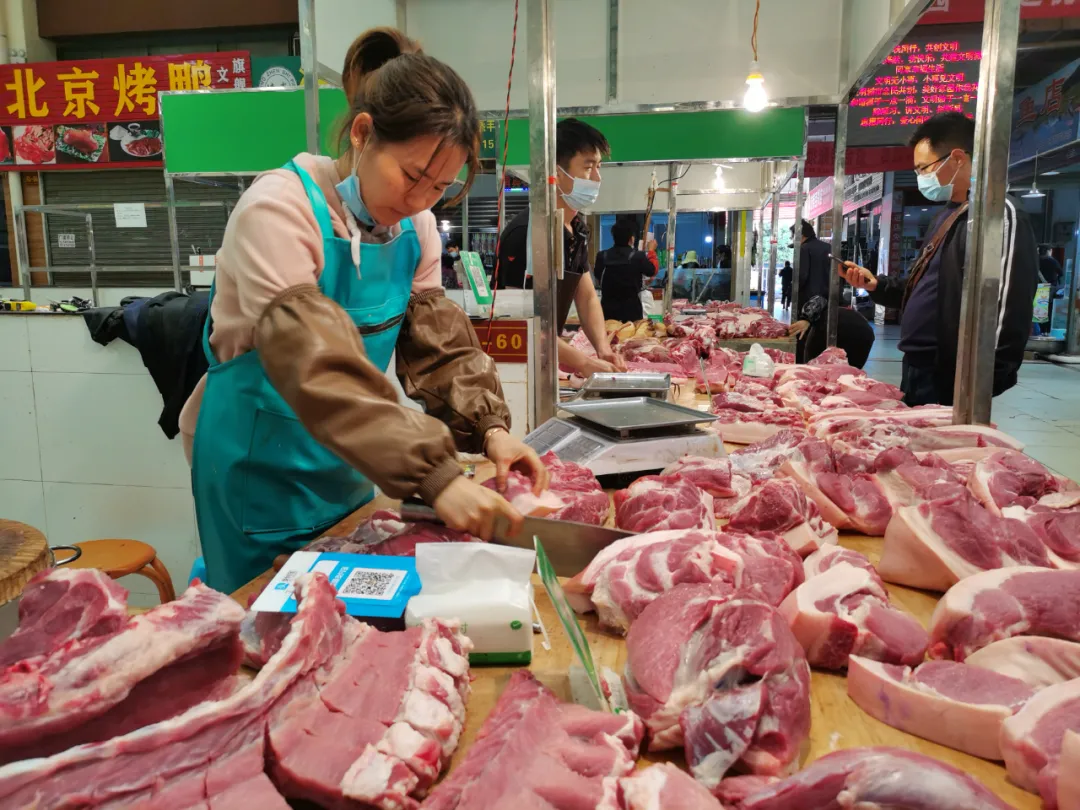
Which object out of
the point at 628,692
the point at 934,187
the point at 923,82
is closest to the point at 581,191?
the point at 934,187

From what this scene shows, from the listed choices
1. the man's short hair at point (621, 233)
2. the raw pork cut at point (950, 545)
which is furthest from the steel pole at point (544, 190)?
the man's short hair at point (621, 233)

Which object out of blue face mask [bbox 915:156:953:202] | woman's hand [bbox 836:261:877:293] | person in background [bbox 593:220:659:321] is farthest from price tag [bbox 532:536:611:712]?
person in background [bbox 593:220:659:321]

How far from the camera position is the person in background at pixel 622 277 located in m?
8.62

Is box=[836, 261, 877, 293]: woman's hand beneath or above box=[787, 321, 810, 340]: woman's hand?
above

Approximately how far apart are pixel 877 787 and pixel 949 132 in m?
4.32

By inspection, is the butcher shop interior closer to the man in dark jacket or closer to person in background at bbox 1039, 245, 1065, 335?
the man in dark jacket

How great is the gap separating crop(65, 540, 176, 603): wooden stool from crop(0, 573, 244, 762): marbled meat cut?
2.82 m

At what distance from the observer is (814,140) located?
1334 cm

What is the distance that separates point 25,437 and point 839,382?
4.81m

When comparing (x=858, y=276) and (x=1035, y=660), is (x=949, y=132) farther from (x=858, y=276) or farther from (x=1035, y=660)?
(x=1035, y=660)

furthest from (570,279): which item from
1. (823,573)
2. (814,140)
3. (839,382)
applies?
(814,140)

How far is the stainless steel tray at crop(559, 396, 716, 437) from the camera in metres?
2.65

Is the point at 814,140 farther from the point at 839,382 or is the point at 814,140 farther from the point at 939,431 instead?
the point at 939,431

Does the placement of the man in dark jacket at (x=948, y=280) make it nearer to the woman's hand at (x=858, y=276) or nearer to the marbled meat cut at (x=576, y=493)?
the woman's hand at (x=858, y=276)
